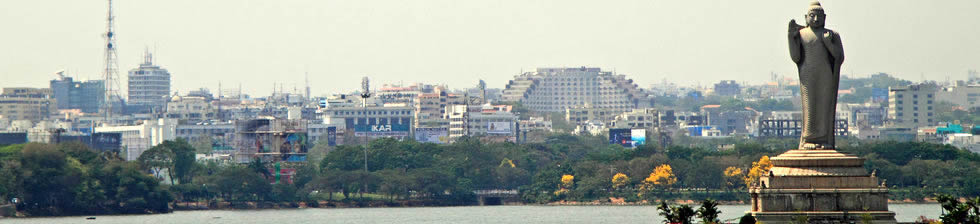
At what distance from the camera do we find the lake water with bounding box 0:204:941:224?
95219 millimetres

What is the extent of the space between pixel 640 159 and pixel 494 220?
29218 millimetres

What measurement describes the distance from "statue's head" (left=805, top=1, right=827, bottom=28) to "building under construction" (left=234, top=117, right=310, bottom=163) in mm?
110631

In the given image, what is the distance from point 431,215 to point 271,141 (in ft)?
131

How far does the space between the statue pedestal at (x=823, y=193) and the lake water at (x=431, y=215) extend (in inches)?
2187

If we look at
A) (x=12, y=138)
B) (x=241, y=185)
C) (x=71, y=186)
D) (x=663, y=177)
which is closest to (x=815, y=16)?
(x=71, y=186)

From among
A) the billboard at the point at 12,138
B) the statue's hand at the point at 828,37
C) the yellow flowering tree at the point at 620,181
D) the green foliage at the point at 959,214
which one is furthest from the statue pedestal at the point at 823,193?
the billboard at the point at 12,138

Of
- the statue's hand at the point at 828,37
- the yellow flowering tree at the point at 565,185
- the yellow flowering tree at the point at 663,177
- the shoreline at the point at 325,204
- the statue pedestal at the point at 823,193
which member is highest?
the statue's hand at the point at 828,37

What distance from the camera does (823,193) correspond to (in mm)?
29766

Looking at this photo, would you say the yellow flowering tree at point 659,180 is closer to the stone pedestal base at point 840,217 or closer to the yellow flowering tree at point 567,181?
the yellow flowering tree at point 567,181

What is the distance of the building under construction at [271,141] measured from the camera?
141 m

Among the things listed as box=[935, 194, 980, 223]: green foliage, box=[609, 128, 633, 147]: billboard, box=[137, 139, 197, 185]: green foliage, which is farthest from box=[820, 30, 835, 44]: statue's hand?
box=[609, 128, 633, 147]: billboard

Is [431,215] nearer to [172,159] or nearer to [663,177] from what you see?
[663,177]

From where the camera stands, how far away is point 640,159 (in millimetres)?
124250

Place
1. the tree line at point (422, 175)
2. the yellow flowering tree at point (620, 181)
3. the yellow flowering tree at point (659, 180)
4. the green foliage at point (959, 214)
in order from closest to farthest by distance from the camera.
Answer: the green foliage at point (959, 214), the tree line at point (422, 175), the yellow flowering tree at point (659, 180), the yellow flowering tree at point (620, 181)
